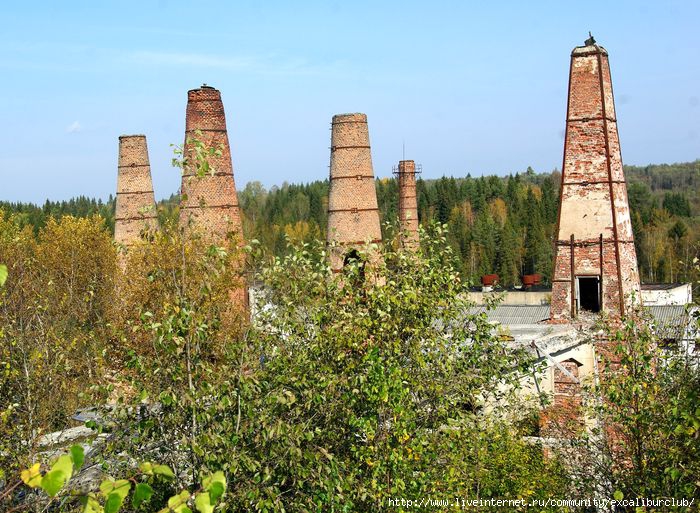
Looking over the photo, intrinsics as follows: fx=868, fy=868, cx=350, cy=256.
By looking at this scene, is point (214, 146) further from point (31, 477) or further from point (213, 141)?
point (31, 477)

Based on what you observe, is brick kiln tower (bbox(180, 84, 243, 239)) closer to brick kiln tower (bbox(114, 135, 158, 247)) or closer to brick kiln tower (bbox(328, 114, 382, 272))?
brick kiln tower (bbox(328, 114, 382, 272))

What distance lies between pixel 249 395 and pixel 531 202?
195 ft

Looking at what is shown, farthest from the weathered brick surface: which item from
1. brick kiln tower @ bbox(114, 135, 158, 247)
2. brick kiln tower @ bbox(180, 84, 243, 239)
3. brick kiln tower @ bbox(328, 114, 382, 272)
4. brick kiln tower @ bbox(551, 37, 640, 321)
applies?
brick kiln tower @ bbox(551, 37, 640, 321)

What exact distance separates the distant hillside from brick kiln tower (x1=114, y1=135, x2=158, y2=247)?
2300 centimetres

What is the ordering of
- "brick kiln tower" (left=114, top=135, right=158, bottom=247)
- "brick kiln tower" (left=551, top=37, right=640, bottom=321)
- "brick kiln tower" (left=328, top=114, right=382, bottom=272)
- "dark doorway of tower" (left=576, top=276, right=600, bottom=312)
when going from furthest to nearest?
"brick kiln tower" (left=114, top=135, right=158, bottom=247)
"brick kiln tower" (left=328, top=114, right=382, bottom=272)
"dark doorway of tower" (left=576, top=276, right=600, bottom=312)
"brick kiln tower" (left=551, top=37, right=640, bottom=321)

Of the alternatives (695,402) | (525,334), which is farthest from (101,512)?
(525,334)

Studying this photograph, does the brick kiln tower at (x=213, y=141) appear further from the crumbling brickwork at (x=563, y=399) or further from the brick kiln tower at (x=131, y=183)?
the crumbling brickwork at (x=563, y=399)

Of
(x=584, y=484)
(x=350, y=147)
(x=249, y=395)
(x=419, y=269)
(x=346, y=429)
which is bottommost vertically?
(x=584, y=484)

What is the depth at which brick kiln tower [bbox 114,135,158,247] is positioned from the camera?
62.6 feet

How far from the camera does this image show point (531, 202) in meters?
63.7

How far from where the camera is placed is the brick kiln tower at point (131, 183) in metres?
19.1

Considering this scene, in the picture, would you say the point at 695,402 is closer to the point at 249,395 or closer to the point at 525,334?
the point at 249,395

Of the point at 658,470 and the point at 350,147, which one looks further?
the point at 350,147

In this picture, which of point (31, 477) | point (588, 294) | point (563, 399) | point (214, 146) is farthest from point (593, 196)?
point (31, 477)
